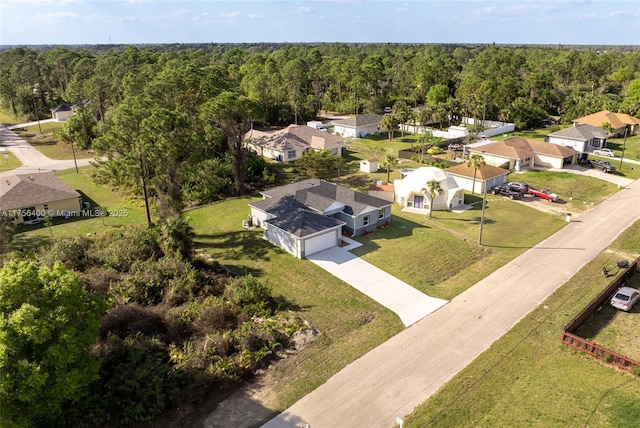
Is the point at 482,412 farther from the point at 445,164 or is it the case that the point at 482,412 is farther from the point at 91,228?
the point at 445,164

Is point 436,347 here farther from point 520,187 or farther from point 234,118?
point 234,118

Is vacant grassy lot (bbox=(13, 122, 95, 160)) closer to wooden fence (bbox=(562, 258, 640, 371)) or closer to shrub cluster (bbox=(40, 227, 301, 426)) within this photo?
shrub cluster (bbox=(40, 227, 301, 426))

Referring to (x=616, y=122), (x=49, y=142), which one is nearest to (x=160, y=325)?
(x=49, y=142)

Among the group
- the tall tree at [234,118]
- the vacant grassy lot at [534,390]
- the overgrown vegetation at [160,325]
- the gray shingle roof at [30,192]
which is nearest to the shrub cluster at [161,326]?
the overgrown vegetation at [160,325]

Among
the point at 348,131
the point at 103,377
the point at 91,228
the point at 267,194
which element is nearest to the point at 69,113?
the point at 348,131

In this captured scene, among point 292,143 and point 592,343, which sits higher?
point 292,143

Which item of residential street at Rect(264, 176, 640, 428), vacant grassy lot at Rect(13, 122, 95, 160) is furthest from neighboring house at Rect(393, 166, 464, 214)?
vacant grassy lot at Rect(13, 122, 95, 160)
